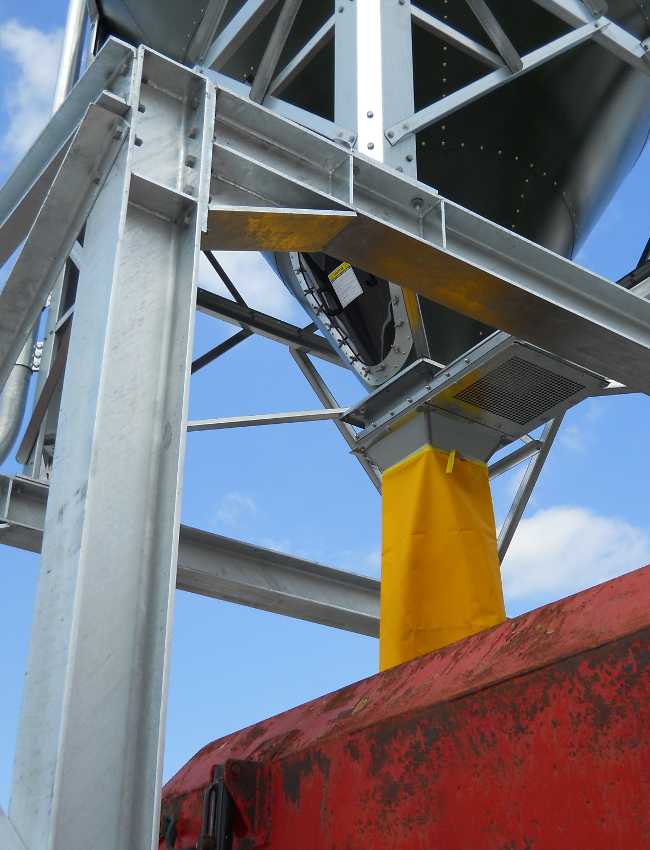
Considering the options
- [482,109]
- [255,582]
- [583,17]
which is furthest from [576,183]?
[255,582]

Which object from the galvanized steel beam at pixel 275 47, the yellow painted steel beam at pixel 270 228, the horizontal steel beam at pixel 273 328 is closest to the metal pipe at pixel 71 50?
the galvanized steel beam at pixel 275 47

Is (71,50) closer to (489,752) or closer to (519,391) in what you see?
(519,391)

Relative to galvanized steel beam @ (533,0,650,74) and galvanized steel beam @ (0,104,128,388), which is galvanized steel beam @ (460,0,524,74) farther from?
galvanized steel beam @ (0,104,128,388)

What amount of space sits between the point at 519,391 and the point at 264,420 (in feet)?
7.71

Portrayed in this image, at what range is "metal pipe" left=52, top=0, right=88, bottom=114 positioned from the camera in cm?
521

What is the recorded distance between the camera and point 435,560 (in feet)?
14.6

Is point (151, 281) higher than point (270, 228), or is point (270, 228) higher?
point (270, 228)

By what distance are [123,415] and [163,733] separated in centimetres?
78

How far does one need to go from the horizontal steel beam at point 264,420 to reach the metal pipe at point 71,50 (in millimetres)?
2304

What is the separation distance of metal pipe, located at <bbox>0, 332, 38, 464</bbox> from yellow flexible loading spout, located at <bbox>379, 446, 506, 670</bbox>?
2290 mm

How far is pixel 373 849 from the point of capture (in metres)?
2.17

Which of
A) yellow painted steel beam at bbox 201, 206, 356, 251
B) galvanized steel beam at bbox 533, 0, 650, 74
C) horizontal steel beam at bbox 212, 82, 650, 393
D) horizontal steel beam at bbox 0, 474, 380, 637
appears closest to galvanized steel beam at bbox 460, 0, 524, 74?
galvanized steel beam at bbox 533, 0, 650, 74

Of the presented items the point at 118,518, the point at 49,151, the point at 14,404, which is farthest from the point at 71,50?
the point at 118,518

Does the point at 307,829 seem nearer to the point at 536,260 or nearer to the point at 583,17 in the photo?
the point at 536,260
